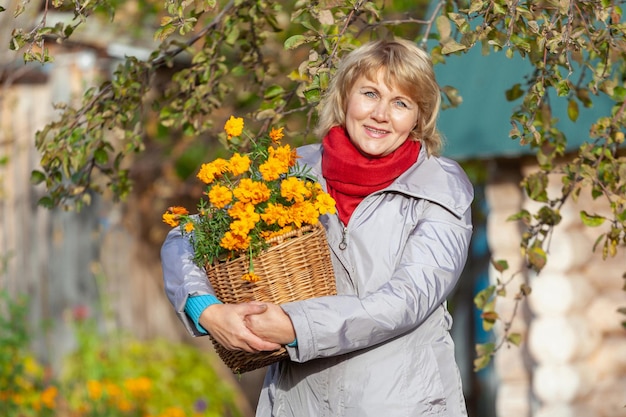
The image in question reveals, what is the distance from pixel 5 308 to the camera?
6070 millimetres

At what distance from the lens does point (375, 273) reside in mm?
2578

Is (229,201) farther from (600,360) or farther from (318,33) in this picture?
(600,360)

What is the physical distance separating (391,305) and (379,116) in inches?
20.1

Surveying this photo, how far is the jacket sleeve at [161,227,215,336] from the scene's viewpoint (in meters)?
2.56

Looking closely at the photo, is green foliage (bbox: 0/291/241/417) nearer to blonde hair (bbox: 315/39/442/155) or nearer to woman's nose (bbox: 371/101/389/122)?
blonde hair (bbox: 315/39/442/155)

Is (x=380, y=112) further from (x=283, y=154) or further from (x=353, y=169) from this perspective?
(x=283, y=154)

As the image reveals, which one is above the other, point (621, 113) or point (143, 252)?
point (621, 113)

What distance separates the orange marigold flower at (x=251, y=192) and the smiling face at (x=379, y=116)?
1.12ft

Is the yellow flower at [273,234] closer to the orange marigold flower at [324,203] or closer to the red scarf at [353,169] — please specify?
the orange marigold flower at [324,203]

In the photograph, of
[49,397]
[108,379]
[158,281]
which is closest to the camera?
[49,397]

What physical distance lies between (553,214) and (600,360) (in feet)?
6.31

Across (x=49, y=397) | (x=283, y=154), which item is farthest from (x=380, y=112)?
(x=49, y=397)

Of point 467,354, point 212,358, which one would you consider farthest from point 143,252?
point 467,354

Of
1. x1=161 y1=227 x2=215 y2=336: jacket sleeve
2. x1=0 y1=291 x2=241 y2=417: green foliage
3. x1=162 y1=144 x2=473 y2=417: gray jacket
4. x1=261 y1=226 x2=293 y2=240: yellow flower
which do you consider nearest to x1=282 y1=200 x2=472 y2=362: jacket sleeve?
x1=162 y1=144 x2=473 y2=417: gray jacket
